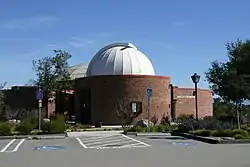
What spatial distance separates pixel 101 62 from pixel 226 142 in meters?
35.1

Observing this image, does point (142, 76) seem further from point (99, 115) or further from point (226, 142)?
point (226, 142)

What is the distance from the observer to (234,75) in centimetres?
3638

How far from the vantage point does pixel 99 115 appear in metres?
53.1

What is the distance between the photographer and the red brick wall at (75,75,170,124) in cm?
5225

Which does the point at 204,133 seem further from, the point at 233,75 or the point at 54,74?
the point at 54,74

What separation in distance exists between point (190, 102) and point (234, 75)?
1048 inches

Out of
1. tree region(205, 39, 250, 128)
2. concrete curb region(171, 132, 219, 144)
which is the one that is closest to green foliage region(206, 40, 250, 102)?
tree region(205, 39, 250, 128)

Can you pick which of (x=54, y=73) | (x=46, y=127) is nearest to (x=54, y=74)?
(x=54, y=73)

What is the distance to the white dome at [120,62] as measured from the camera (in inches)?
2212

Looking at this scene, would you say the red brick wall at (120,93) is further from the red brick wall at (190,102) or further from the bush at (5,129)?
the bush at (5,129)

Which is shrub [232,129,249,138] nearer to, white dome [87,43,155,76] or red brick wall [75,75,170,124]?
red brick wall [75,75,170,124]

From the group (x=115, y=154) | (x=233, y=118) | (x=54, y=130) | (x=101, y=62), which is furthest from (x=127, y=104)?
(x=115, y=154)

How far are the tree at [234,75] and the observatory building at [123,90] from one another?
938cm

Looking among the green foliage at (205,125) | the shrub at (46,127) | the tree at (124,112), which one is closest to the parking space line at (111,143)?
the green foliage at (205,125)
